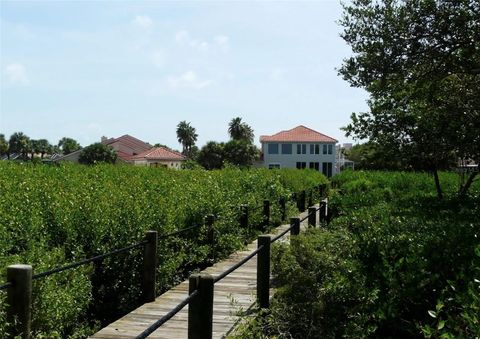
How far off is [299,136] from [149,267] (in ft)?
226

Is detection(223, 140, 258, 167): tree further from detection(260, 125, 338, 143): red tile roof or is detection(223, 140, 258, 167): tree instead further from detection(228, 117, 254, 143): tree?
detection(228, 117, 254, 143): tree

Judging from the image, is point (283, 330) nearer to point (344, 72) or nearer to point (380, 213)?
point (380, 213)

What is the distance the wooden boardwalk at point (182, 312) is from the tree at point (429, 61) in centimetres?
423

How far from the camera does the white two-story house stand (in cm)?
7369

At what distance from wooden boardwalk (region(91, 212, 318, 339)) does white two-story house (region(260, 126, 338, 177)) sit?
64.5 meters

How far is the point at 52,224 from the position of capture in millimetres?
7398

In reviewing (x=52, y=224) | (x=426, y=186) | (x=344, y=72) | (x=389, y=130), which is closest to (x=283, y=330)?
(x=52, y=224)

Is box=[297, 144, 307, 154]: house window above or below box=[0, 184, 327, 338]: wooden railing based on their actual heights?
above

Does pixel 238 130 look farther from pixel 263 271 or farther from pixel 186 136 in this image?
pixel 263 271

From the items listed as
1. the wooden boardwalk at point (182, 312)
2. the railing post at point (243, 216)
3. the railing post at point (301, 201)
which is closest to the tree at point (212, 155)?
the railing post at point (301, 201)

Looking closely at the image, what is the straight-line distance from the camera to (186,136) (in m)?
117

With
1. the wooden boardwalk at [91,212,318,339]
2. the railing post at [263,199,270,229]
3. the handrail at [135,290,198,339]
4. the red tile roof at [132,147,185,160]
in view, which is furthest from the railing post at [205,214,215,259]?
the red tile roof at [132,147,185,160]

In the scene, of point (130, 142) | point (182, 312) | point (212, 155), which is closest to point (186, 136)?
point (130, 142)

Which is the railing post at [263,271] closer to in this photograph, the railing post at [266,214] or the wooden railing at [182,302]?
the wooden railing at [182,302]
